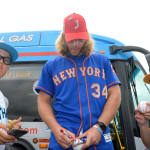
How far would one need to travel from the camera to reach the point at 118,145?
3217 mm

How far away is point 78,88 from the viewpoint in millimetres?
1827

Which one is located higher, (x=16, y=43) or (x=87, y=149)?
(x=16, y=43)

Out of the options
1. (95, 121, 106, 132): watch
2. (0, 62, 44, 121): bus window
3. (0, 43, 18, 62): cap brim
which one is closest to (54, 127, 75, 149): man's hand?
(95, 121, 106, 132): watch

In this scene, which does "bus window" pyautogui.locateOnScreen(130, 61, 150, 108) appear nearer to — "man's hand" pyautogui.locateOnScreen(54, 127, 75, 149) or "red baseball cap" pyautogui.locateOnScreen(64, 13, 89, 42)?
"red baseball cap" pyautogui.locateOnScreen(64, 13, 89, 42)

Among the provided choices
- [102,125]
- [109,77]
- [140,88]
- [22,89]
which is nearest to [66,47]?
[109,77]

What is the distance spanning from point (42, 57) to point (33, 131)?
4.12 ft

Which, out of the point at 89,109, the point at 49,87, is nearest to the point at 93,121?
the point at 89,109

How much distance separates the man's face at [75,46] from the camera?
6.24 feet

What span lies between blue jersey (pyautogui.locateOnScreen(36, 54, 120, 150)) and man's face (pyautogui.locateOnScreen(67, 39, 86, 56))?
0.06 meters

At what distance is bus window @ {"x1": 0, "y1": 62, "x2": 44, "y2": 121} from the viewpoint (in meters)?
3.56

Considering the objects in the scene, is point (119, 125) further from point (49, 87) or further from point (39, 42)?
point (39, 42)

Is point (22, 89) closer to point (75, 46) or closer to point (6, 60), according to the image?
point (6, 60)

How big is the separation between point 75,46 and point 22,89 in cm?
205

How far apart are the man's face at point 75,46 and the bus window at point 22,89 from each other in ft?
6.13
